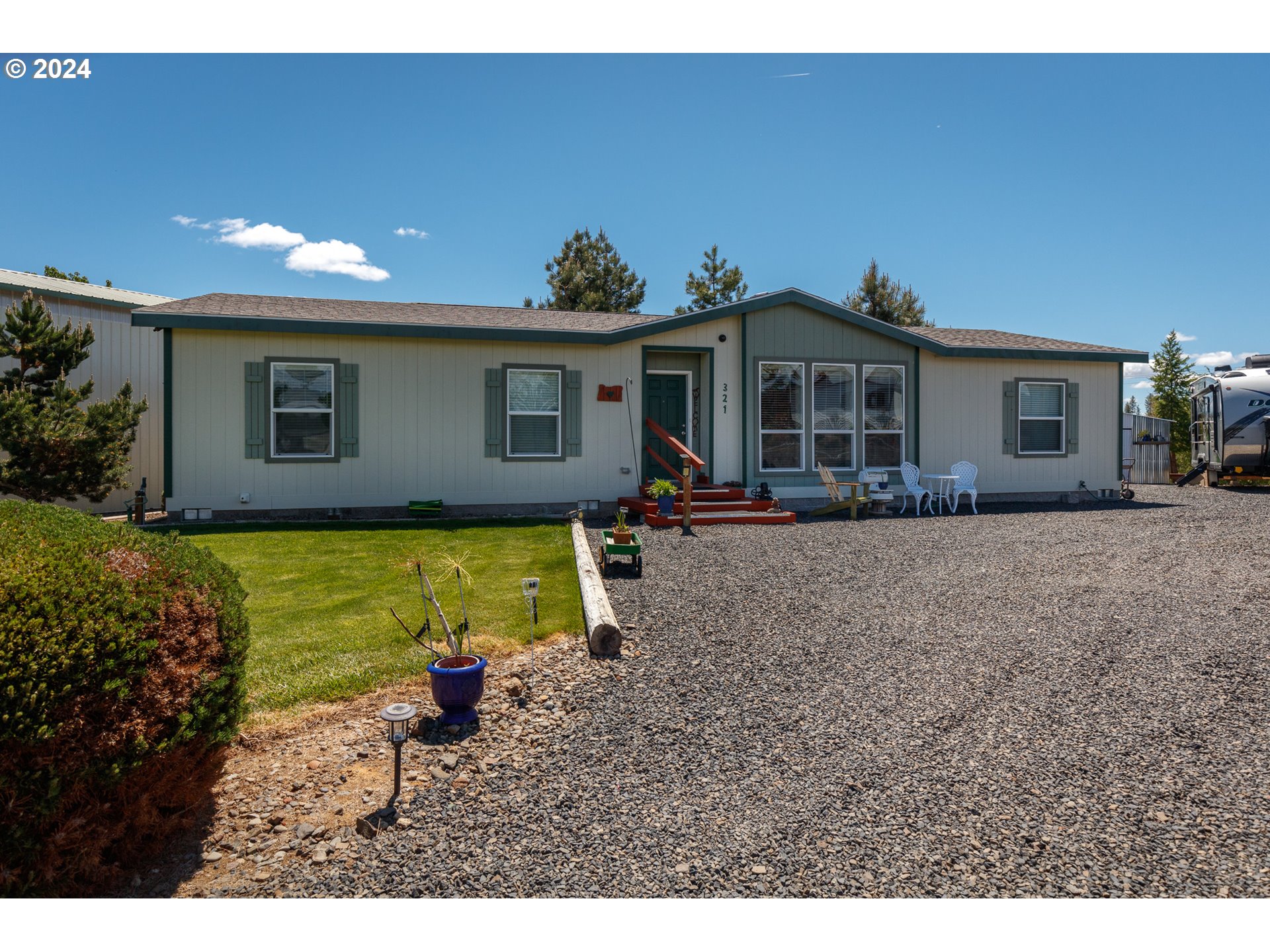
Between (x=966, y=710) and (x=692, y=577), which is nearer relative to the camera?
(x=966, y=710)

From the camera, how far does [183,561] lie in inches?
101

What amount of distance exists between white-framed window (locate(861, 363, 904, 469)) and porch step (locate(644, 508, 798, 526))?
2.66 metres

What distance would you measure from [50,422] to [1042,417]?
49.9 ft

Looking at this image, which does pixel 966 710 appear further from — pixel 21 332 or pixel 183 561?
pixel 21 332

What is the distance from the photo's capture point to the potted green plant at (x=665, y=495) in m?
9.34

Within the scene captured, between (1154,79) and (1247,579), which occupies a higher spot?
(1154,79)

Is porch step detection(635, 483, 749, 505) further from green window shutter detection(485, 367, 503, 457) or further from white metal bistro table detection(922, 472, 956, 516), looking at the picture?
white metal bistro table detection(922, 472, 956, 516)

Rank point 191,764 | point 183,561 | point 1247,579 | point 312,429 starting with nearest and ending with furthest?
1. point 191,764
2. point 183,561
3. point 1247,579
4. point 312,429

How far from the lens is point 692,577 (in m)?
6.29

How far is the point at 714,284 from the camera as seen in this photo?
100ft
